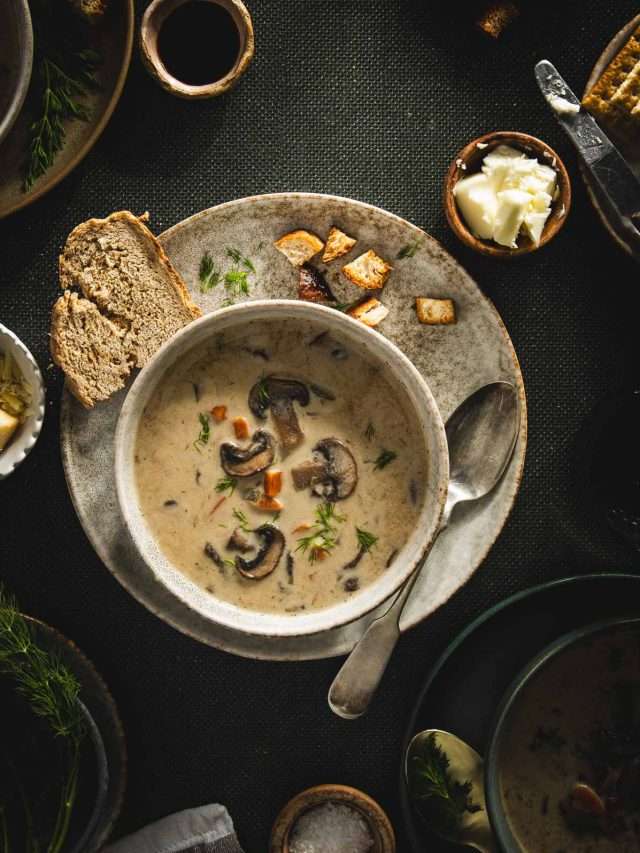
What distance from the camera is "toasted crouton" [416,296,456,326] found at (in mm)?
2588

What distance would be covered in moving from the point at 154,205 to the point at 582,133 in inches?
53.7

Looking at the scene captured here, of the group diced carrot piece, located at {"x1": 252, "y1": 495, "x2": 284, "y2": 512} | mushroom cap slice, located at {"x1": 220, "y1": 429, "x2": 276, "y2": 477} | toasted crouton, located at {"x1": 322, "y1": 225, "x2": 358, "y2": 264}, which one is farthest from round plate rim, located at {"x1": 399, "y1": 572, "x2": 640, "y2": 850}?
toasted crouton, located at {"x1": 322, "y1": 225, "x2": 358, "y2": 264}

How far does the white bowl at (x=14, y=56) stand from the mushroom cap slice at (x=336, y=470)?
1.32 meters

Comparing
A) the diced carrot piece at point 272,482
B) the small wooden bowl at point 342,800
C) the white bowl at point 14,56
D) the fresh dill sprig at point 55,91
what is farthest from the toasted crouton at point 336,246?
the small wooden bowl at point 342,800

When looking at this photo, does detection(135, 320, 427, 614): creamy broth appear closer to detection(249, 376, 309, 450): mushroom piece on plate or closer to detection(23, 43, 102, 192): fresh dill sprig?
detection(249, 376, 309, 450): mushroom piece on plate

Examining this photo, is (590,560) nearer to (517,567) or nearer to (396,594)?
(517,567)

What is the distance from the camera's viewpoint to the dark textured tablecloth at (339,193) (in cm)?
287

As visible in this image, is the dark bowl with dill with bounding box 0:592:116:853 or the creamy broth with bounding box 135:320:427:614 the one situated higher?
the creamy broth with bounding box 135:320:427:614

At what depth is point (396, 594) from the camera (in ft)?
8.64

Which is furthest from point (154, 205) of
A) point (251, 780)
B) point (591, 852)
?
point (591, 852)

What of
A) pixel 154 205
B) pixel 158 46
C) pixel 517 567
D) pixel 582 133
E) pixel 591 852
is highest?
pixel 582 133

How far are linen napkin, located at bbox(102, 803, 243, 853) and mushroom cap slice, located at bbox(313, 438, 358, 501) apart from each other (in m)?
1.18

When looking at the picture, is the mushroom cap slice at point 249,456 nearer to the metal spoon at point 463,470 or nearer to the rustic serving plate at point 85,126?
the metal spoon at point 463,470

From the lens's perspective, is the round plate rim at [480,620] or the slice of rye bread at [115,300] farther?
the round plate rim at [480,620]
